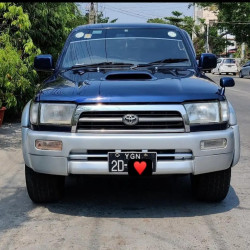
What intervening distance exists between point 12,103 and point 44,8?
2.91 metres

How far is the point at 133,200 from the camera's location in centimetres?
499

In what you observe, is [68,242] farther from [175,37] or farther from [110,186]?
[175,37]

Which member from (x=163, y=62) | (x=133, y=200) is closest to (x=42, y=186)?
(x=133, y=200)

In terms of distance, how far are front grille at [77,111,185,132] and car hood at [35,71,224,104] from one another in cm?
11

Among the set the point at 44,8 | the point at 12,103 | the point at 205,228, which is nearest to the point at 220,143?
the point at 205,228

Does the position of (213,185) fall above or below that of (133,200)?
above

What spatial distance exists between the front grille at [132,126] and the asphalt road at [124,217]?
84cm

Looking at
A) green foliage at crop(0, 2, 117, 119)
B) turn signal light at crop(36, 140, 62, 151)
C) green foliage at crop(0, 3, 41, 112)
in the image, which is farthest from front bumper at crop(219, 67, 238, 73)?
turn signal light at crop(36, 140, 62, 151)

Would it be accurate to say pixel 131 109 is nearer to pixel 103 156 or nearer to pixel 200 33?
pixel 103 156

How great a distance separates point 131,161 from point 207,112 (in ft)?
2.64

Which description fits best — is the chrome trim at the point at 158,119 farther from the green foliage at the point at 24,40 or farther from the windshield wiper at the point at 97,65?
the green foliage at the point at 24,40

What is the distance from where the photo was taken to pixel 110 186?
18.2ft

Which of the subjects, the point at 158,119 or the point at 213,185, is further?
the point at 213,185

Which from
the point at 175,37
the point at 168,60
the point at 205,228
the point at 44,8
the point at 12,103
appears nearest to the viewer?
the point at 205,228
